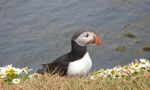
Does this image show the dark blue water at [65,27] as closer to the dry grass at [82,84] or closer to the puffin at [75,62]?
the puffin at [75,62]

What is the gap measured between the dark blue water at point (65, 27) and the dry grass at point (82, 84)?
602cm

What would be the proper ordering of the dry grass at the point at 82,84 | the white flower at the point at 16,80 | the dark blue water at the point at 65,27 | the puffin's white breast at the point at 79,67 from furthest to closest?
1. the dark blue water at the point at 65,27
2. the puffin's white breast at the point at 79,67
3. the white flower at the point at 16,80
4. the dry grass at the point at 82,84

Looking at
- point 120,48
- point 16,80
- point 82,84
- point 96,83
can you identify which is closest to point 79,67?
point 16,80

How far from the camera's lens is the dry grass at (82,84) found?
5855 mm

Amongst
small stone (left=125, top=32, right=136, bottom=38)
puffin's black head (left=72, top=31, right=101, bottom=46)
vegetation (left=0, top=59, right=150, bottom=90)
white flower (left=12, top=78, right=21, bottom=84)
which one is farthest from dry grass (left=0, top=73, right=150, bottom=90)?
small stone (left=125, top=32, right=136, bottom=38)

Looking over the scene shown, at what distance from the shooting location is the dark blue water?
13.2 metres

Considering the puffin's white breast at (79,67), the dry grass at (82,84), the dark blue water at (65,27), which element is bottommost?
the dark blue water at (65,27)

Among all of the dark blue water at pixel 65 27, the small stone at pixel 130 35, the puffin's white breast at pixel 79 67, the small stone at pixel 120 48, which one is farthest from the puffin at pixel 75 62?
the small stone at pixel 130 35

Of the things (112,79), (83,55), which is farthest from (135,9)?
(112,79)

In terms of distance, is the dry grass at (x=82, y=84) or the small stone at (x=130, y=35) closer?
the dry grass at (x=82, y=84)

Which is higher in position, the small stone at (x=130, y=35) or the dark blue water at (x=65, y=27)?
the dark blue water at (x=65, y=27)

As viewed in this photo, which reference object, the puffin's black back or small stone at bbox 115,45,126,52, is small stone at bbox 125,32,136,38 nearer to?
small stone at bbox 115,45,126,52

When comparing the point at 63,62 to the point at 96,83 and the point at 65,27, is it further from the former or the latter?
the point at 65,27

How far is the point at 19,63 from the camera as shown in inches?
518
